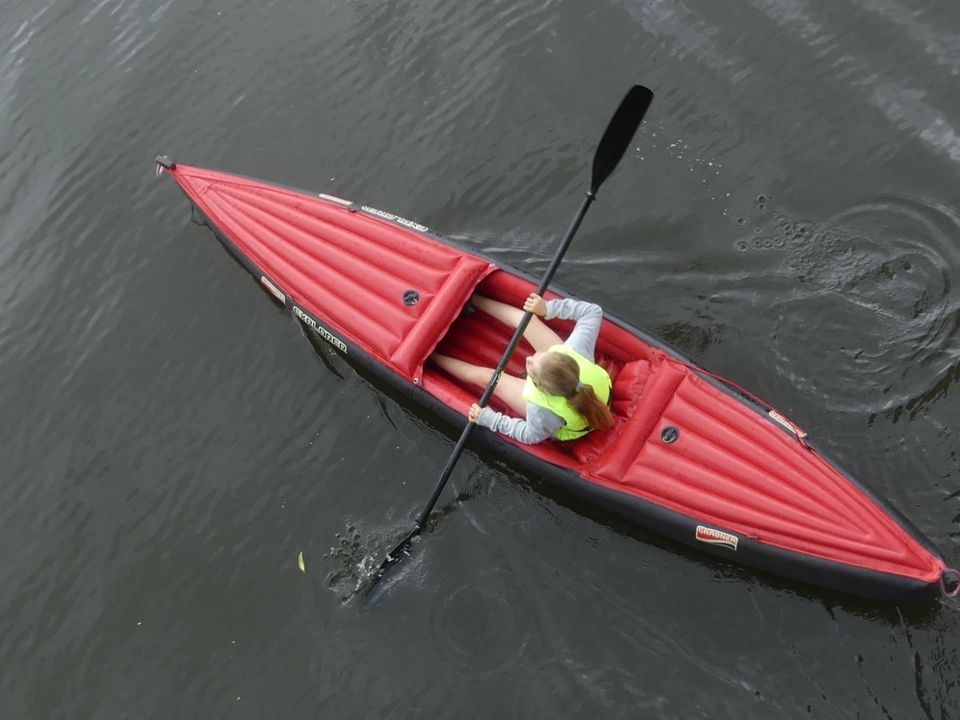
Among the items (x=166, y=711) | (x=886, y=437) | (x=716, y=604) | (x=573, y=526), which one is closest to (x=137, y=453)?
(x=166, y=711)

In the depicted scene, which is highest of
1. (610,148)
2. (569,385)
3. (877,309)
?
(610,148)

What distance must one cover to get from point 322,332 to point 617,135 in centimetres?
267

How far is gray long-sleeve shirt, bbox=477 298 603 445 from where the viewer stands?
521 centimetres

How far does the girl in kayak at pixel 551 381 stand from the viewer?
4.77 meters

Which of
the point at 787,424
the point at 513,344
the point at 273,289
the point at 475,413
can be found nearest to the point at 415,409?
the point at 475,413

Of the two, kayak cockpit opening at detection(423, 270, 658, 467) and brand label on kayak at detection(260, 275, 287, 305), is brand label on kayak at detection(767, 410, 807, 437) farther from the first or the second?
brand label on kayak at detection(260, 275, 287, 305)

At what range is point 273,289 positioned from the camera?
682cm

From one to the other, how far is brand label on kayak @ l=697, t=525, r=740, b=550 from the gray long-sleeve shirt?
108 centimetres

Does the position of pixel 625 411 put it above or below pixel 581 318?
below

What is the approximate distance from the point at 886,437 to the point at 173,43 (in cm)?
819

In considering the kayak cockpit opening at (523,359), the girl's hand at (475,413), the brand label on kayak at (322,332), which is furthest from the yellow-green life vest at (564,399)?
the brand label on kayak at (322,332)

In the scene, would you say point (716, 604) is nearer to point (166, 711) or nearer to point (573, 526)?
point (573, 526)

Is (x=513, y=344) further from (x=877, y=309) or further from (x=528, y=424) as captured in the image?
(x=877, y=309)

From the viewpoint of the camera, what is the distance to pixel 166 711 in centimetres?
582
